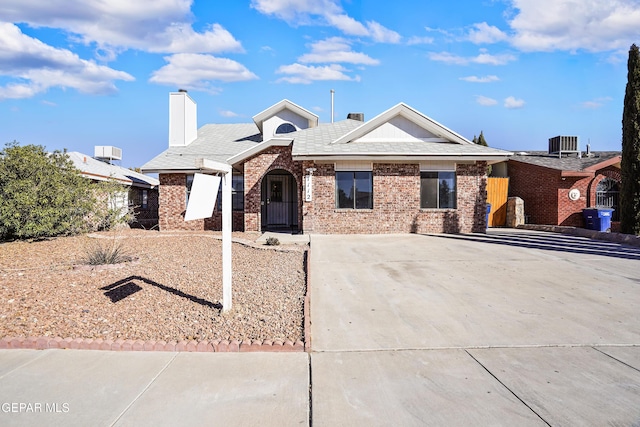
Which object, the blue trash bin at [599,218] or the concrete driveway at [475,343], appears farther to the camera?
the blue trash bin at [599,218]

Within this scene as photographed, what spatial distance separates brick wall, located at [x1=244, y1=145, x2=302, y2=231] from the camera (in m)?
15.7

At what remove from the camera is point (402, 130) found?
16438 mm

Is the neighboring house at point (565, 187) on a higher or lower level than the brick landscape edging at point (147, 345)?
higher

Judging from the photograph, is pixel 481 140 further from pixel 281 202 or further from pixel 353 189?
pixel 353 189

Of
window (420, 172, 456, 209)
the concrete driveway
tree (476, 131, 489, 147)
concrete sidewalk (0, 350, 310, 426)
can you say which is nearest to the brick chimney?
window (420, 172, 456, 209)

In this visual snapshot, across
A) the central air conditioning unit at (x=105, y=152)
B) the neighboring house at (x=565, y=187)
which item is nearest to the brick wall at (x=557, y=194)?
the neighboring house at (x=565, y=187)

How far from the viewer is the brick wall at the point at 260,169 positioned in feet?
51.5

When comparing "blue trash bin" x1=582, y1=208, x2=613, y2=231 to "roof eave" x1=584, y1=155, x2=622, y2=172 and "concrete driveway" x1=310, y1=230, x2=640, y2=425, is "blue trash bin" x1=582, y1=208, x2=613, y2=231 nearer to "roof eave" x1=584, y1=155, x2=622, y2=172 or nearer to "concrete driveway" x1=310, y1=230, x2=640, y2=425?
"roof eave" x1=584, y1=155, x2=622, y2=172

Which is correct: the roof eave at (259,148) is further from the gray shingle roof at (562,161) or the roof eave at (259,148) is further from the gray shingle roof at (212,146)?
the gray shingle roof at (562,161)

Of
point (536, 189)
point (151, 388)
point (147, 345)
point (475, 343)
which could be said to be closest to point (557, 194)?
point (536, 189)

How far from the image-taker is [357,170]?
1531 centimetres

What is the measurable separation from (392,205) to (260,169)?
5.29 m

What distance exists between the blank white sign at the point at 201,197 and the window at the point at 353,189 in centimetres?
999

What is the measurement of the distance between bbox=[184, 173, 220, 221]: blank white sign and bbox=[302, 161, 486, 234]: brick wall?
9.78 metres
